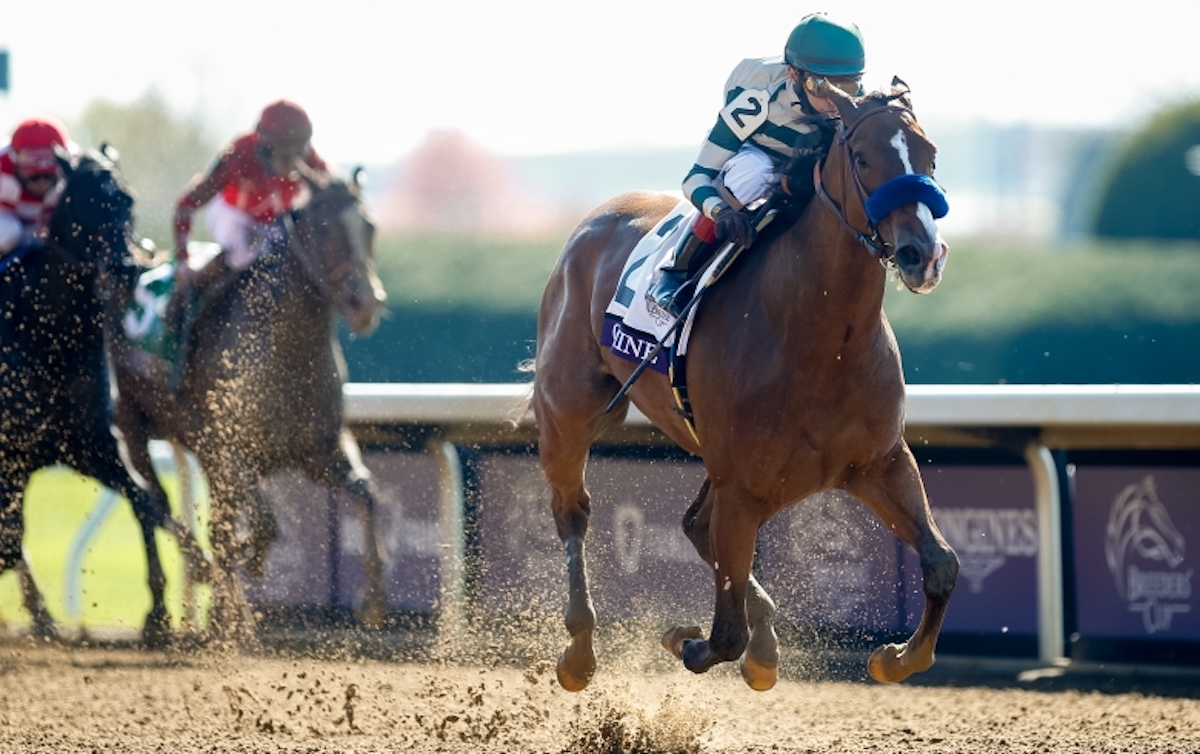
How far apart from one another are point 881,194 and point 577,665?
1.98 metres

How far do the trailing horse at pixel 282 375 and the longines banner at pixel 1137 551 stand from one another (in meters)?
2.92

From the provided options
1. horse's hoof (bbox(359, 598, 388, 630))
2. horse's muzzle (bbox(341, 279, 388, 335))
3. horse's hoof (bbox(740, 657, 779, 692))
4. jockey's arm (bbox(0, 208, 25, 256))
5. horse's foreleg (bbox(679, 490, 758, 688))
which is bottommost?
Result: horse's hoof (bbox(359, 598, 388, 630))

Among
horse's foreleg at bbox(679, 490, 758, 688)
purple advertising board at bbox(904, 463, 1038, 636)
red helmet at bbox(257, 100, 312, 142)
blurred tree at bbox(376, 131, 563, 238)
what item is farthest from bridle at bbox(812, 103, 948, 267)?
blurred tree at bbox(376, 131, 563, 238)

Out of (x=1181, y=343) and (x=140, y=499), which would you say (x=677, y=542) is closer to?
(x=140, y=499)

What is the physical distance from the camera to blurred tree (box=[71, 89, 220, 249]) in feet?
71.5

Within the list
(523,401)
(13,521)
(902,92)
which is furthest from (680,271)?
(13,521)

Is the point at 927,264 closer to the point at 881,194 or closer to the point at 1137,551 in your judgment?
the point at 881,194

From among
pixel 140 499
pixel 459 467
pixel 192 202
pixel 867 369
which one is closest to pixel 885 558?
pixel 459 467

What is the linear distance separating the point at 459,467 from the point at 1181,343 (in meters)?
7.89

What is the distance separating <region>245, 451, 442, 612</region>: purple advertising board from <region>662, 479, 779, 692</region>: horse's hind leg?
2753mm

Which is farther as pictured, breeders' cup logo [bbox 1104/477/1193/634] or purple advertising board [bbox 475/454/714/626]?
purple advertising board [bbox 475/454/714/626]

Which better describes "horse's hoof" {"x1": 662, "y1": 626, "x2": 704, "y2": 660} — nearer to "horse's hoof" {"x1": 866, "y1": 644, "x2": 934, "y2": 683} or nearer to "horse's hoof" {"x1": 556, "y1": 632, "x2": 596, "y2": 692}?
"horse's hoof" {"x1": 556, "y1": 632, "x2": 596, "y2": 692}

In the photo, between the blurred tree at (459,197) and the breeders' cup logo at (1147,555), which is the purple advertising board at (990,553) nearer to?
the breeders' cup logo at (1147,555)

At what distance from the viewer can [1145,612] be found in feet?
20.9
